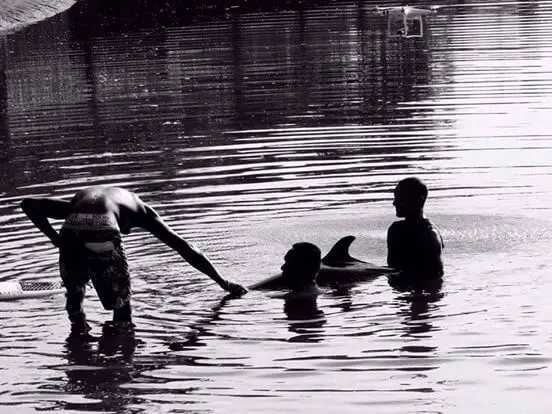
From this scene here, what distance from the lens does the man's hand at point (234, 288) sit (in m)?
12.3

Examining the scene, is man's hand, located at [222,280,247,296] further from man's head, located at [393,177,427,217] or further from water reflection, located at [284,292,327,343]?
man's head, located at [393,177,427,217]

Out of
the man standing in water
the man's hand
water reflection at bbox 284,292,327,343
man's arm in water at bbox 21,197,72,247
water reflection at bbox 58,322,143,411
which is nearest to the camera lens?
water reflection at bbox 58,322,143,411

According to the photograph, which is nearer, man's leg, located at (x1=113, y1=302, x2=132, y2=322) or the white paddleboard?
man's leg, located at (x1=113, y1=302, x2=132, y2=322)

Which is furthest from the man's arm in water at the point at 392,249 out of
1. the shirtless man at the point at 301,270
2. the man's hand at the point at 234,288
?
the man's hand at the point at 234,288

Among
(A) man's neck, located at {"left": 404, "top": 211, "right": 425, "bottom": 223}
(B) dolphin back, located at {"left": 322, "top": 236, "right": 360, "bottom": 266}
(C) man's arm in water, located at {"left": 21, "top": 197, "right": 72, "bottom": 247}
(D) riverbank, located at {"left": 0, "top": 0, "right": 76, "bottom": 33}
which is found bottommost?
(B) dolphin back, located at {"left": 322, "top": 236, "right": 360, "bottom": 266}

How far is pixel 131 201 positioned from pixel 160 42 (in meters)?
27.1

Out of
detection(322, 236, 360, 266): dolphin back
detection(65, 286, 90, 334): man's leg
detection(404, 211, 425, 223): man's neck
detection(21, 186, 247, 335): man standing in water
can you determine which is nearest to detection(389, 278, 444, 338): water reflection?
detection(322, 236, 360, 266): dolphin back

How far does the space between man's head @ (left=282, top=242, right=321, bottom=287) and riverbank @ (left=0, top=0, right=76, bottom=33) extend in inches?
1303

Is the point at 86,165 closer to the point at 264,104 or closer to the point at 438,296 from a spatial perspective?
the point at 264,104

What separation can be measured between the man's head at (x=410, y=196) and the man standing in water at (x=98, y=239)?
6.25ft

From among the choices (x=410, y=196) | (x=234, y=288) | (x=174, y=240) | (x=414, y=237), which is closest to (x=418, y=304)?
(x=414, y=237)

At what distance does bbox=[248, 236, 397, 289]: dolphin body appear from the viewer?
12.6 metres

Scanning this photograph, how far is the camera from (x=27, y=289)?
1270 cm

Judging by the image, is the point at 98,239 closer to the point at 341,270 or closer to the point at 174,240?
the point at 174,240
